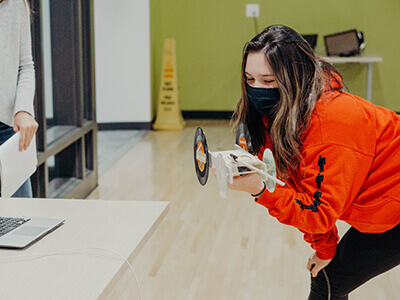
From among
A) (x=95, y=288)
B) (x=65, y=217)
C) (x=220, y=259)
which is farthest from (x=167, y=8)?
(x=95, y=288)

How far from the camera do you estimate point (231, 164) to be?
113cm

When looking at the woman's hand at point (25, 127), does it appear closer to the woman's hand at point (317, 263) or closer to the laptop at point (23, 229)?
the laptop at point (23, 229)

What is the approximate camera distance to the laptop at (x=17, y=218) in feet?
4.22

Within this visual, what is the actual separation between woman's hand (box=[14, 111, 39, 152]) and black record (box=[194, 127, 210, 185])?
583mm

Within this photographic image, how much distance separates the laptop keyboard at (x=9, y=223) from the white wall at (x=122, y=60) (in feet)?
15.3

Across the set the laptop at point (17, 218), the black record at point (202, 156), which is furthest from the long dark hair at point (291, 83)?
the laptop at point (17, 218)

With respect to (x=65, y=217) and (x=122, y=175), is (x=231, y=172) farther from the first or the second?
(x=122, y=175)

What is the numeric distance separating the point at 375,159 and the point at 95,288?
75 centimetres

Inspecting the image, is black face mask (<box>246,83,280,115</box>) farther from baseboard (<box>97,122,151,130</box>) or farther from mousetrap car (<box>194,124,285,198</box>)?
baseboard (<box>97,122,151,130</box>)

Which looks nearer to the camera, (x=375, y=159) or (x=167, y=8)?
(x=375, y=159)

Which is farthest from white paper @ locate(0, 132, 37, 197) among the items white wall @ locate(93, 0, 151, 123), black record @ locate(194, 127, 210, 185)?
white wall @ locate(93, 0, 151, 123)

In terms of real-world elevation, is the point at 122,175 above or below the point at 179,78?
below

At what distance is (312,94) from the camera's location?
53.4 inches

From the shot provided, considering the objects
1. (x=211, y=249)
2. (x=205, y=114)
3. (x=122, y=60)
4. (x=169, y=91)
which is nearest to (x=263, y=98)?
(x=211, y=249)
